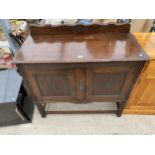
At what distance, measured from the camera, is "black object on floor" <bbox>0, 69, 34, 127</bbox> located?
1.26 meters

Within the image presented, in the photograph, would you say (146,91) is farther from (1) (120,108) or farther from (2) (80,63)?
(2) (80,63)

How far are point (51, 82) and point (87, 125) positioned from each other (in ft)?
2.31

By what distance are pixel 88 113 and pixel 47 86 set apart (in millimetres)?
653

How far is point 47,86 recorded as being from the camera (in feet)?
3.61

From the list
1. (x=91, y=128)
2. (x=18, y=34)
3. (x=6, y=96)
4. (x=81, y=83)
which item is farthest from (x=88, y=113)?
(x=18, y=34)

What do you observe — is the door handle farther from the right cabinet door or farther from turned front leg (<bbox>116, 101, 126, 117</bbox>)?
the right cabinet door

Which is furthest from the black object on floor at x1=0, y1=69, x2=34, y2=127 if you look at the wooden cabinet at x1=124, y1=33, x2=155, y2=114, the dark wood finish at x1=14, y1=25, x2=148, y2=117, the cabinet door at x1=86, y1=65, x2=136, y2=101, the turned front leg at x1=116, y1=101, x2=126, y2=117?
the wooden cabinet at x1=124, y1=33, x2=155, y2=114

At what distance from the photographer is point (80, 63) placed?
0.89 m

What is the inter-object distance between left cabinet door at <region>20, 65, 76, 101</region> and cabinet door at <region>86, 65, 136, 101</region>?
5.7 inches

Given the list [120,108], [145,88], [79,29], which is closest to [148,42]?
[145,88]

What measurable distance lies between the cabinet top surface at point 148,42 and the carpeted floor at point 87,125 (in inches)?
32.3

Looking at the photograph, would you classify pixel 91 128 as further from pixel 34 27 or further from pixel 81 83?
pixel 34 27

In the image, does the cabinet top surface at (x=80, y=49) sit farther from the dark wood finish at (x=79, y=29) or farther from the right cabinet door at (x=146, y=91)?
the right cabinet door at (x=146, y=91)
